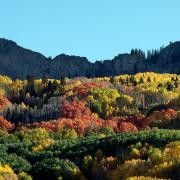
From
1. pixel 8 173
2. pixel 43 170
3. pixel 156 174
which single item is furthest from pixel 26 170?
pixel 156 174

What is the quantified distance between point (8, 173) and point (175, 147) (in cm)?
4103

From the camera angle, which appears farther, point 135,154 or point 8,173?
point 135,154

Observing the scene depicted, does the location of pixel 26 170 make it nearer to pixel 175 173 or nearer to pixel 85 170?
pixel 85 170

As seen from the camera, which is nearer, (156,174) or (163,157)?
(156,174)

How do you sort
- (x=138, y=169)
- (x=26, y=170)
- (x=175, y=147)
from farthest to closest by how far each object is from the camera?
(x=26, y=170) < (x=175, y=147) < (x=138, y=169)

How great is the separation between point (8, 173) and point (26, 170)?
17515 mm

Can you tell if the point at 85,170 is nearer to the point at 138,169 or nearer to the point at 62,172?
the point at 62,172

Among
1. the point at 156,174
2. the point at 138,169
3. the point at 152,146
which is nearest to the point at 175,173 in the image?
the point at 156,174

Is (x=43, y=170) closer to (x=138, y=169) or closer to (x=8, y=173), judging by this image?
(x=8, y=173)

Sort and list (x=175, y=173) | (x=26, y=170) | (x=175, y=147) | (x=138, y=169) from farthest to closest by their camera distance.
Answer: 1. (x=26, y=170)
2. (x=175, y=147)
3. (x=138, y=169)
4. (x=175, y=173)

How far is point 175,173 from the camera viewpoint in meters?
151

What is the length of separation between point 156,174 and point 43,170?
140 ft

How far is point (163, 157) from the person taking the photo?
560 feet

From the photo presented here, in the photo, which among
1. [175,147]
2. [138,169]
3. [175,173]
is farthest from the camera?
[175,147]
